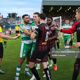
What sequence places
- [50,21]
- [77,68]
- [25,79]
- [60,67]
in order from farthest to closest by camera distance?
[60,67] < [50,21] < [25,79] < [77,68]

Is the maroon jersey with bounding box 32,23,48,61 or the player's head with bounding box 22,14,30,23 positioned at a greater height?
the player's head with bounding box 22,14,30,23

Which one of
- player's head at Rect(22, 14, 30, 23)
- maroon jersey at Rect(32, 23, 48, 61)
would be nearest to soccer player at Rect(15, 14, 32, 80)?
player's head at Rect(22, 14, 30, 23)

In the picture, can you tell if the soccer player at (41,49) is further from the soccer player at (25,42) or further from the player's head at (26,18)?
the player's head at (26,18)

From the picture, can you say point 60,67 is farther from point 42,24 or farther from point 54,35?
point 42,24

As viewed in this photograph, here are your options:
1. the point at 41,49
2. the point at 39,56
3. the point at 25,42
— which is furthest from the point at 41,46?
the point at 25,42

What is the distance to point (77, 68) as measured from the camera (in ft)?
32.0

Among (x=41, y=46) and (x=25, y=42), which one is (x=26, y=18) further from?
(x=41, y=46)

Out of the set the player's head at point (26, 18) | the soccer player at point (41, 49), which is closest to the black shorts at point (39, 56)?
the soccer player at point (41, 49)

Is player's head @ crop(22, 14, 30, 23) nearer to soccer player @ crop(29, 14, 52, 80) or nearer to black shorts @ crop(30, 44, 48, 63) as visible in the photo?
soccer player @ crop(29, 14, 52, 80)

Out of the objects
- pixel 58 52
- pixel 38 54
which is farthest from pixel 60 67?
pixel 38 54

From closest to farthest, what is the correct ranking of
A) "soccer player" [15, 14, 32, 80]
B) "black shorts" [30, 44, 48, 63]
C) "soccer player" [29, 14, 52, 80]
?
"soccer player" [29, 14, 52, 80], "black shorts" [30, 44, 48, 63], "soccer player" [15, 14, 32, 80]

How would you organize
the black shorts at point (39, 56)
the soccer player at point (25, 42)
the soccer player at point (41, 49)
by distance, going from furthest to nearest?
the soccer player at point (25, 42) < the black shorts at point (39, 56) < the soccer player at point (41, 49)

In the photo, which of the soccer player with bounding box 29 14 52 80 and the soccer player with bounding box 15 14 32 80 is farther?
the soccer player with bounding box 15 14 32 80

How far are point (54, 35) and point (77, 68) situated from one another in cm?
213
